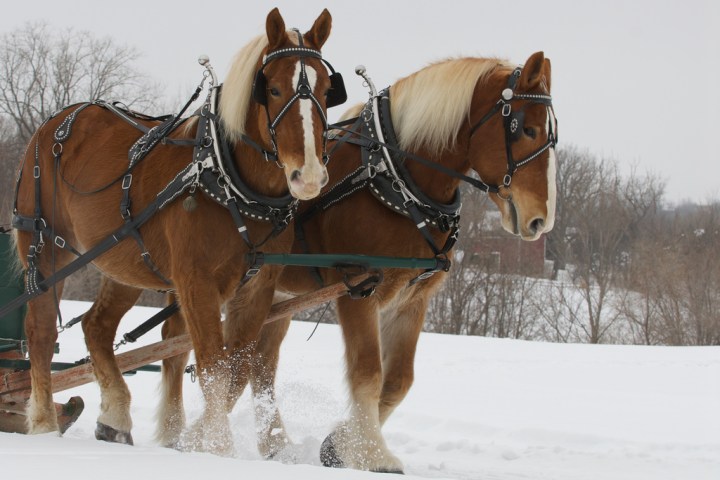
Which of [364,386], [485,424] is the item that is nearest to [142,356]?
[364,386]

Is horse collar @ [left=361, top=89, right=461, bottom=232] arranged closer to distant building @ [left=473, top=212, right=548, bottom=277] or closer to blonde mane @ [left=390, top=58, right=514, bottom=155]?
blonde mane @ [left=390, top=58, right=514, bottom=155]

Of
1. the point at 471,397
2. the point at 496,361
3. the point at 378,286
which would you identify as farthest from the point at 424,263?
the point at 496,361

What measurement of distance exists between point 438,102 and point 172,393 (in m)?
2.52

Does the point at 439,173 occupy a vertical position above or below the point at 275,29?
below

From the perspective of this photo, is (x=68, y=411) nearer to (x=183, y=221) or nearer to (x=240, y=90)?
(x=183, y=221)

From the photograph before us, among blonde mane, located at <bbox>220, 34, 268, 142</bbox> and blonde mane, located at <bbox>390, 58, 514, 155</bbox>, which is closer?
blonde mane, located at <bbox>220, 34, 268, 142</bbox>

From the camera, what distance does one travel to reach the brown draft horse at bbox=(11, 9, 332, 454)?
150 inches

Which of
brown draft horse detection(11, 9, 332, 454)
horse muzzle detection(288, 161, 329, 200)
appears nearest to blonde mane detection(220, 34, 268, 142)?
brown draft horse detection(11, 9, 332, 454)

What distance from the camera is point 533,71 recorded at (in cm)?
421

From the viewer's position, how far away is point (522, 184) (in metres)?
4.14

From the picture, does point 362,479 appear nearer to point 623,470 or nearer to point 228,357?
point 228,357

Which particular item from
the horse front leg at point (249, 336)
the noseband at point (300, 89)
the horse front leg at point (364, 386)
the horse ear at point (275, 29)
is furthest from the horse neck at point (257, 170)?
the horse front leg at point (364, 386)

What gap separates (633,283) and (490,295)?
16.9ft

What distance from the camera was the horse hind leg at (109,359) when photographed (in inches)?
197
